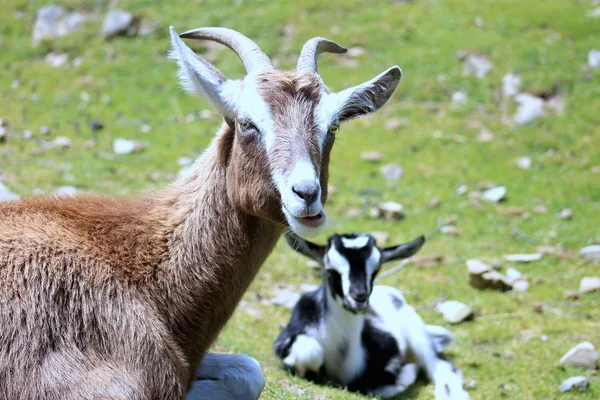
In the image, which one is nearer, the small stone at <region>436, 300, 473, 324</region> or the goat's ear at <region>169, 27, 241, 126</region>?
the goat's ear at <region>169, 27, 241, 126</region>

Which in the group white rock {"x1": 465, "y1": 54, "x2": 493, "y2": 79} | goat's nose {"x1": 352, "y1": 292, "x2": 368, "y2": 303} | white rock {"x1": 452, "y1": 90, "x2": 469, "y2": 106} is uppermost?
goat's nose {"x1": 352, "y1": 292, "x2": 368, "y2": 303}

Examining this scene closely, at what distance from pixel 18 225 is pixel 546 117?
1261 cm

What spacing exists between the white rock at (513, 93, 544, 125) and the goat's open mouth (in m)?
11.6

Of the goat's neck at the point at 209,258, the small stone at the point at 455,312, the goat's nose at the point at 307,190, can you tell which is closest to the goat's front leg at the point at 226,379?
the goat's neck at the point at 209,258

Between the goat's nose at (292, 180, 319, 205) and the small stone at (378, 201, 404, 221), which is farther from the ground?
the goat's nose at (292, 180, 319, 205)

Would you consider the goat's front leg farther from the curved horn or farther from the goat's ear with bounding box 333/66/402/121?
the curved horn

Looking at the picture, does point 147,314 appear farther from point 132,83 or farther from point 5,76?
point 5,76

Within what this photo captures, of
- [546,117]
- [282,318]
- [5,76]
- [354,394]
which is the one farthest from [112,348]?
[5,76]

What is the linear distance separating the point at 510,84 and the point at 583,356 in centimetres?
890

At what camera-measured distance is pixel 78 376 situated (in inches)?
203

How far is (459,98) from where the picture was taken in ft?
54.9

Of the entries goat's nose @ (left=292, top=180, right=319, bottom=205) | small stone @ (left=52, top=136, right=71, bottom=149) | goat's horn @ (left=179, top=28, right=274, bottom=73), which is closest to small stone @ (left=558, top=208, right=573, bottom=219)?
Answer: goat's horn @ (left=179, top=28, right=274, bottom=73)

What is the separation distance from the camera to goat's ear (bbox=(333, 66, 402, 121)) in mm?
5875

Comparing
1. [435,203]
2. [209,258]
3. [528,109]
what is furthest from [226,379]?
[528,109]
